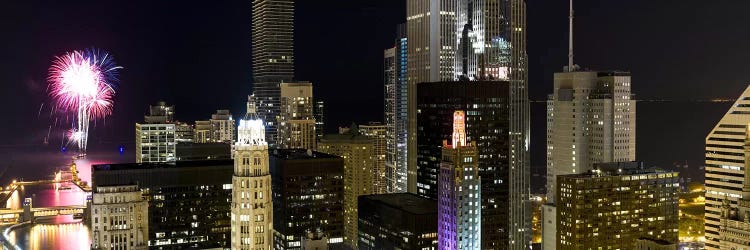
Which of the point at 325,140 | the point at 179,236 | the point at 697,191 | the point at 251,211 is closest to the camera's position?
the point at 251,211

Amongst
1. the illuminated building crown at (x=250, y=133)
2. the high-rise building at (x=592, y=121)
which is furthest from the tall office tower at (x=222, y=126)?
the illuminated building crown at (x=250, y=133)

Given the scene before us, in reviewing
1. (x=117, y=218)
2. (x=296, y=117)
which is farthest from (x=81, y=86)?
(x=296, y=117)

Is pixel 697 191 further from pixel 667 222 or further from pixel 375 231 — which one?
pixel 375 231

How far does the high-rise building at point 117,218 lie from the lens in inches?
1674

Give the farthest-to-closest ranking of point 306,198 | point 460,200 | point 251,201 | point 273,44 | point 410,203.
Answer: point 273,44, point 306,198, point 410,203, point 460,200, point 251,201

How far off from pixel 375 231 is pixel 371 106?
129 feet

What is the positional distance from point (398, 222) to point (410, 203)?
3236 millimetres

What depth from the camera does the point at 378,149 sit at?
82.8 meters

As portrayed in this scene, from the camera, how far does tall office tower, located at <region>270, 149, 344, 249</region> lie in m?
53.2

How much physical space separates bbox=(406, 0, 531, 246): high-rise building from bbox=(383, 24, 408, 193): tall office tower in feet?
13.6

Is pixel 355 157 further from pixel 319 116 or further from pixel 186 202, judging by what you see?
pixel 186 202

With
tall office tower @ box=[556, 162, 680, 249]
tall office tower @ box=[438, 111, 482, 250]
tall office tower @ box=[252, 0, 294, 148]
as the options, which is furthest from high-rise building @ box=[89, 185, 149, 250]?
tall office tower @ box=[252, 0, 294, 148]

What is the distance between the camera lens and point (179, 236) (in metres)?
52.8

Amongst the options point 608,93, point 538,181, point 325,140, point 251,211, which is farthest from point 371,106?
point 251,211
